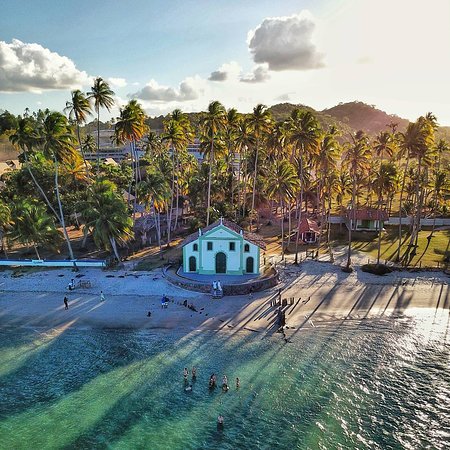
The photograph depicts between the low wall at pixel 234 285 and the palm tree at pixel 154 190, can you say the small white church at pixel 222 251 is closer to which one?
the low wall at pixel 234 285

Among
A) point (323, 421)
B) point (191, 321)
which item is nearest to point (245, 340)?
point (191, 321)

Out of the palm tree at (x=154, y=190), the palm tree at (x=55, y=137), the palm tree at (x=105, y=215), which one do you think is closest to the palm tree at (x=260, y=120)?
the palm tree at (x=154, y=190)

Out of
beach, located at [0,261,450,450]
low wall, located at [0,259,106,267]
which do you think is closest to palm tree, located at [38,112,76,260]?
low wall, located at [0,259,106,267]

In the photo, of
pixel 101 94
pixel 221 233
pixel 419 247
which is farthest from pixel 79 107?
pixel 419 247

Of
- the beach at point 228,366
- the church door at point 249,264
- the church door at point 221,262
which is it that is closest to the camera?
the beach at point 228,366

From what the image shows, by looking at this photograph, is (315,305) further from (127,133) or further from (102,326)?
(127,133)
